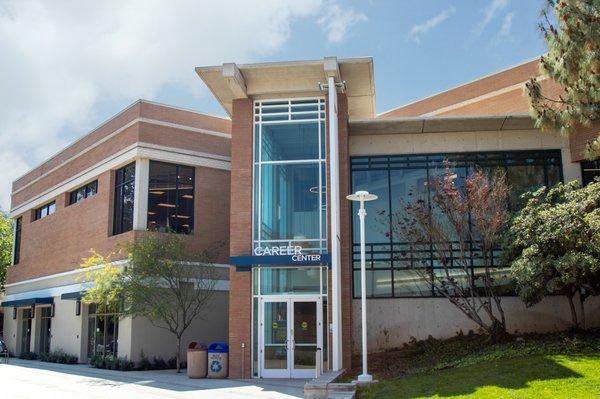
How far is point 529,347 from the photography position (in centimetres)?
1675

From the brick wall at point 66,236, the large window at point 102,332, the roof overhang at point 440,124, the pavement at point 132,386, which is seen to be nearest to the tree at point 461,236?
the roof overhang at point 440,124

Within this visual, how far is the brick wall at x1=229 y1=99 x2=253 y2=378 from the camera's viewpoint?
Result: 20000 mm

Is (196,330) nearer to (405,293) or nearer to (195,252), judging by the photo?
(195,252)

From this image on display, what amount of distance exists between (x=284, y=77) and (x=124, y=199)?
9.71 m

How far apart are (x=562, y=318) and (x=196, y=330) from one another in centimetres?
1347

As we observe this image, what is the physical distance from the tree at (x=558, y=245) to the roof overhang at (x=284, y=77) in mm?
6514

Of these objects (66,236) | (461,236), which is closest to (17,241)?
(66,236)

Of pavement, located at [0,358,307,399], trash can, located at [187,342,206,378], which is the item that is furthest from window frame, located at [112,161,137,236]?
trash can, located at [187,342,206,378]

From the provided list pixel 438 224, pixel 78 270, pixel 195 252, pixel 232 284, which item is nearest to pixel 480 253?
pixel 438 224

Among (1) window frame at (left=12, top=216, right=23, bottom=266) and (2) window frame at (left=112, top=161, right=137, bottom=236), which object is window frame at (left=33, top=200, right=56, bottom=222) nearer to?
(1) window frame at (left=12, top=216, right=23, bottom=266)

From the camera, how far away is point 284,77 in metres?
20.8

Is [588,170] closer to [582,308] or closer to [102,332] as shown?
[582,308]

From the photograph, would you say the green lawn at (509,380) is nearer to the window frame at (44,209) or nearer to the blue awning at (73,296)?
the blue awning at (73,296)

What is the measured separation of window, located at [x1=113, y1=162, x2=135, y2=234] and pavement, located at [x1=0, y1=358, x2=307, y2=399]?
19.1ft
